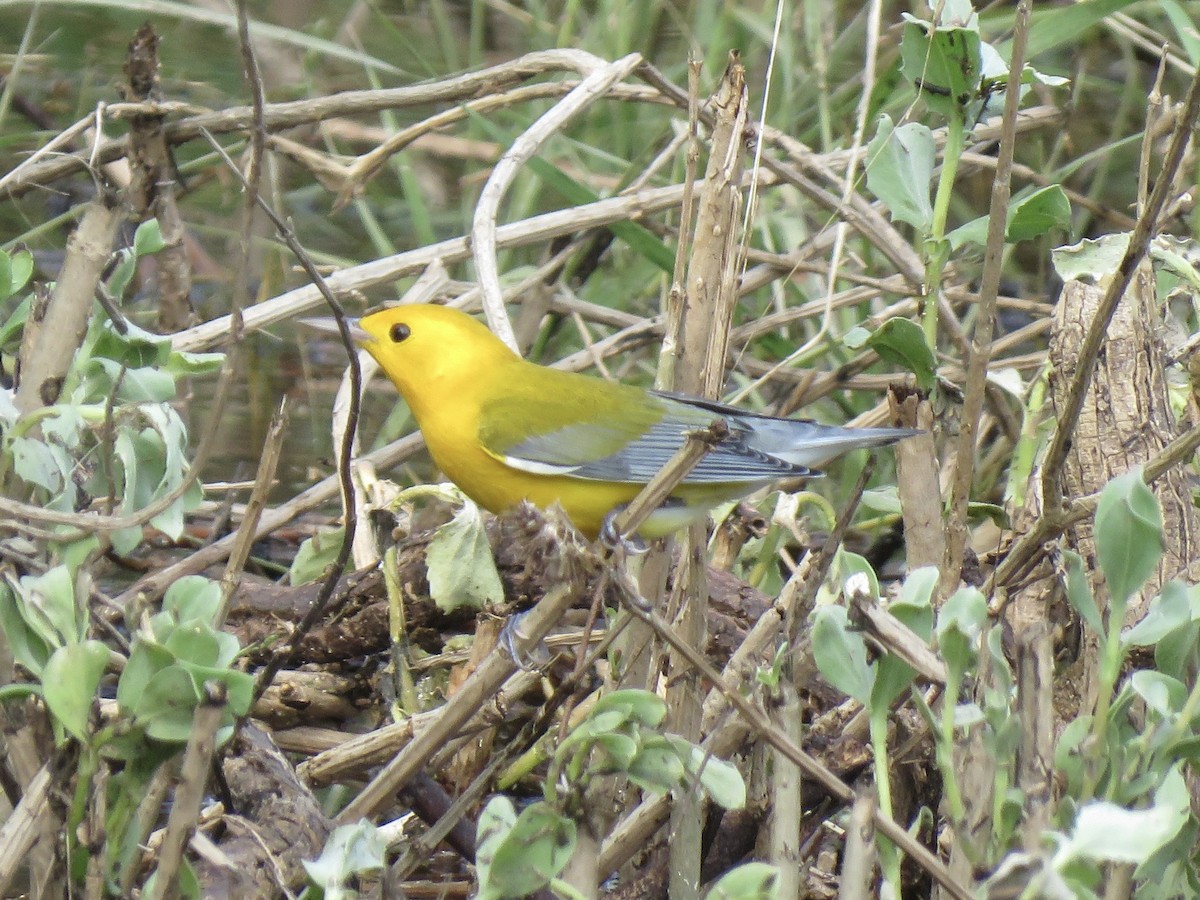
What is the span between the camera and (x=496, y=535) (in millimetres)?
3166

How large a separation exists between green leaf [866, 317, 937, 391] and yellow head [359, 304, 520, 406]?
133 centimetres

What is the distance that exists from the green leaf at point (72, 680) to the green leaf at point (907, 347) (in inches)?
51.6

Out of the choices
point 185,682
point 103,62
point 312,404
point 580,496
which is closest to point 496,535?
point 580,496

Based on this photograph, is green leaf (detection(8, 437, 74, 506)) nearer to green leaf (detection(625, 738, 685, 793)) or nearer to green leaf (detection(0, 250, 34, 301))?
green leaf (detection(0, 250, 34, 301))

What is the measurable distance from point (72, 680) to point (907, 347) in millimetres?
1408

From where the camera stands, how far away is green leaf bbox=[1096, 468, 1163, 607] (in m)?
1.79

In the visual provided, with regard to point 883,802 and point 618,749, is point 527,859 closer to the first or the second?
point 618,749

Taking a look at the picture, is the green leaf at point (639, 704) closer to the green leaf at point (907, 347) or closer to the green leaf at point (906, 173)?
the green leaf at point (907, 347)

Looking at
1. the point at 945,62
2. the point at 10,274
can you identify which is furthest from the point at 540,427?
the point at 10,274

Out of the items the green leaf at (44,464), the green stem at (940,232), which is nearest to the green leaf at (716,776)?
the green leaf at (44,464)

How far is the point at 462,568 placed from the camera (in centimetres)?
288

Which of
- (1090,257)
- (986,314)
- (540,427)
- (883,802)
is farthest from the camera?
(540,427)

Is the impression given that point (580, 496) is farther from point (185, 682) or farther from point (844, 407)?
point (185, 682)

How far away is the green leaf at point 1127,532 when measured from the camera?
1785 mm
